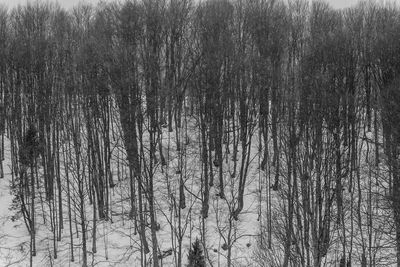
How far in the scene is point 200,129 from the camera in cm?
2392

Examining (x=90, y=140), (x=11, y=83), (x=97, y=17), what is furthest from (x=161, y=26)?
(x=11, y=83)

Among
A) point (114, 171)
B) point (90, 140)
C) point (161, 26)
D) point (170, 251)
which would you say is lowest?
point (170, 251)

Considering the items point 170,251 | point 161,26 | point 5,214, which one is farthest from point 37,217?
point 161,26

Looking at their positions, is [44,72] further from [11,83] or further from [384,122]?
[384,122]

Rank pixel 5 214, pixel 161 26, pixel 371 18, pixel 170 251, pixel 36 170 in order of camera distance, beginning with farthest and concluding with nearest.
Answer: pixel 371 18 < pixel 161 26 < pixel 36 170 < pixel 5 214 < pixel 170 251

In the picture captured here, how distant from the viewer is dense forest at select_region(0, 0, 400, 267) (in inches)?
728

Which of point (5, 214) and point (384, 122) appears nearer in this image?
point (384, 122)

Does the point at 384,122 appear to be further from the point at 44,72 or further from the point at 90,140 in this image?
the point at 44,72

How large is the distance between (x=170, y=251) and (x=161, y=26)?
14131mm

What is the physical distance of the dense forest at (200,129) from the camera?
18.5m

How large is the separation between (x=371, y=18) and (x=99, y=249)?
23.7m

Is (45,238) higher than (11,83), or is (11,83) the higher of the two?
(11,83)

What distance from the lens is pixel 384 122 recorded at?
1900 cm

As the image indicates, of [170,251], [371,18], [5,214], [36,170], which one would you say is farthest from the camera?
[371,18]
